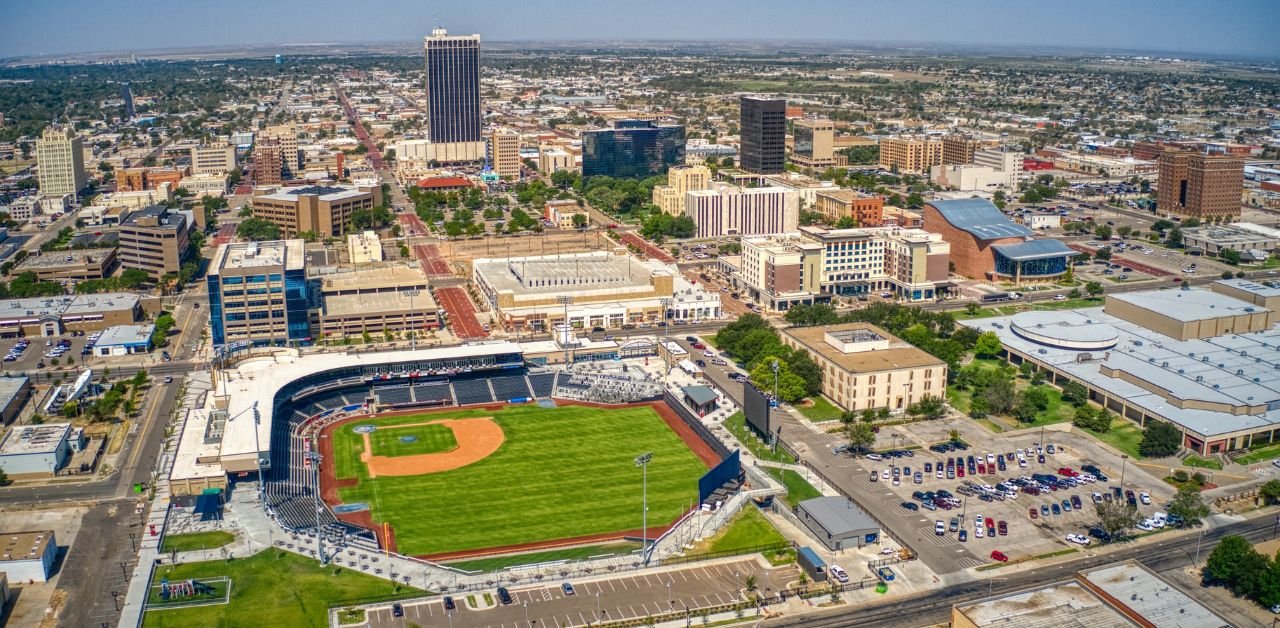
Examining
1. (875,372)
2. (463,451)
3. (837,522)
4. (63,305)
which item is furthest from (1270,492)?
(63,305)

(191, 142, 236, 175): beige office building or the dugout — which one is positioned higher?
(191, 142, 236, 175): beige office building

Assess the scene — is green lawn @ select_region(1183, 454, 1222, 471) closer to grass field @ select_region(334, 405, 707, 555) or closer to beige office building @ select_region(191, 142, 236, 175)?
grass field @ select_region(334, 405, 707, 555)

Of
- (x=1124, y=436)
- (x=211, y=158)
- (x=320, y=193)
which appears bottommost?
(x=1124, y=436)

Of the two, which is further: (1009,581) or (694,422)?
(694,422)

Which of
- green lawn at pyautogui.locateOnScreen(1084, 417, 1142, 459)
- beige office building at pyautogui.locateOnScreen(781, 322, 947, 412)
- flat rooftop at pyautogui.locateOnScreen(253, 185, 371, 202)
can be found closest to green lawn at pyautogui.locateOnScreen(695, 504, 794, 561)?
beige office building at pyautogui.locateOnScreen(781, 322, 947, 412)

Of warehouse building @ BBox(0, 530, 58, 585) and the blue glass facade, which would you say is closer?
warehouse building @ BBox(0, 530, 58, 585)

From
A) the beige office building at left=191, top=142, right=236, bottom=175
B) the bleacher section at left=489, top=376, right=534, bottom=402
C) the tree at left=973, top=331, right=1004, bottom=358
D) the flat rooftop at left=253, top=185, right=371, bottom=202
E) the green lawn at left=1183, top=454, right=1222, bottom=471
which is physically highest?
the beige office building at left=191, top=142, right=236, bottom=175

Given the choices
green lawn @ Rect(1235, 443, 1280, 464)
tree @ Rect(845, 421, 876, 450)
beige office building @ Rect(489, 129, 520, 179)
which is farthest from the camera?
beige office building @ Rect(489, 129, 520, 179)

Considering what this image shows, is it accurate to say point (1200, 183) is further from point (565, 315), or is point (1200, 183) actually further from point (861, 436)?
point (861, 436)
